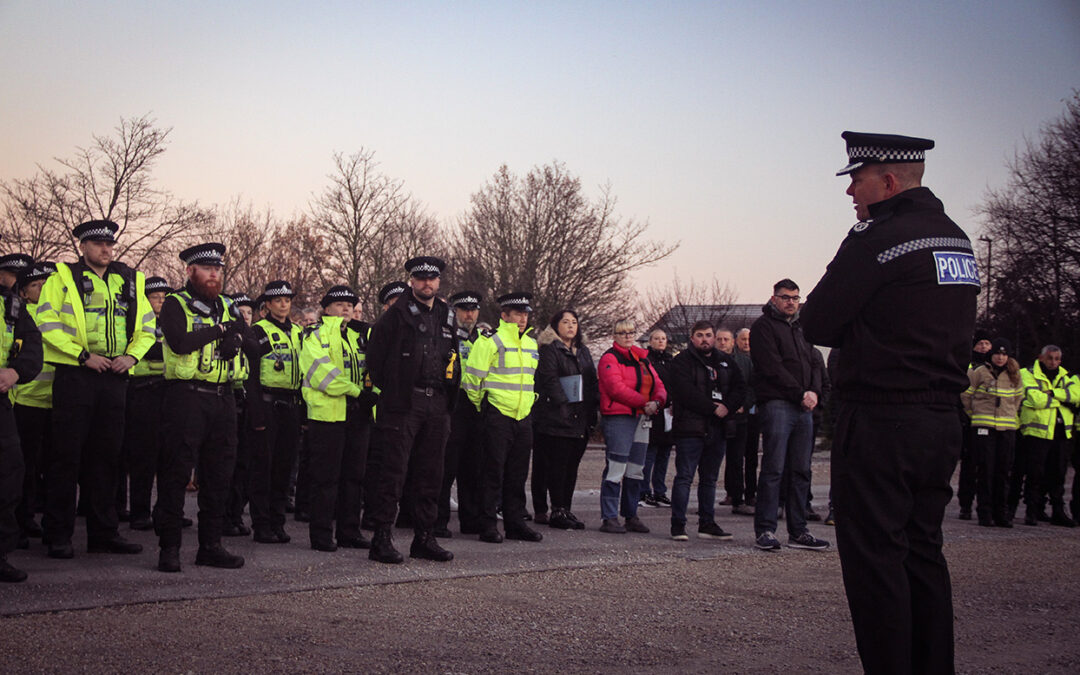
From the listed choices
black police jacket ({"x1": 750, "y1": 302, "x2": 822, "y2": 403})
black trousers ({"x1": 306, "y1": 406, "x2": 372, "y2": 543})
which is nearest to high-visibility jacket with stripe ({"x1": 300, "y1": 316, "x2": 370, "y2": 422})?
black trousers ({"x1": 306, "y1": 406, "x2": 372, "y2": 543})

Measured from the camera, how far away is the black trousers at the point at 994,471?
13.0 metres

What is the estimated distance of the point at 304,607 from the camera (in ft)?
21.6

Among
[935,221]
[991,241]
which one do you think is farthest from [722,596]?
[991,241]

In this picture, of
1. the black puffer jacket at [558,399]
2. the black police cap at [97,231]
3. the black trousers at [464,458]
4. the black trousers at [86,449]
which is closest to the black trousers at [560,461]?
the black puffer jacket at [558,399]

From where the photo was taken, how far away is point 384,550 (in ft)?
27.8

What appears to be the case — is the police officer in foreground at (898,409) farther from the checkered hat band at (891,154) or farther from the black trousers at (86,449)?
the black trousers at (86,449)

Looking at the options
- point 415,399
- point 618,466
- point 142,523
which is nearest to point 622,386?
point 618,466

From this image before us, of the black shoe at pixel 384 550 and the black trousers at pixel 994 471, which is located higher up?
the black trousers at pixel 994 471

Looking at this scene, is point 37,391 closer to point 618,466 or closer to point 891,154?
point 618,466

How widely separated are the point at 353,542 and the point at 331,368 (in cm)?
151

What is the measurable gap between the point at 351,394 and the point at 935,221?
6.22m

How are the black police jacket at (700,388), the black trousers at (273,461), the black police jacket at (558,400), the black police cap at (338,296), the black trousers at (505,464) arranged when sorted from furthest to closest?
1. the black police jacket at (558,400)
2. the black police jacket at (700,388)
3. the black police cap at (338,296)
4. the black trousers at (505,464)
5. the black trousers at (273,461)

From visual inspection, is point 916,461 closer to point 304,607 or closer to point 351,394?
point 304,607

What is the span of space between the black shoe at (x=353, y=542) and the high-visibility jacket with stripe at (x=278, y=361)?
1651 mm
